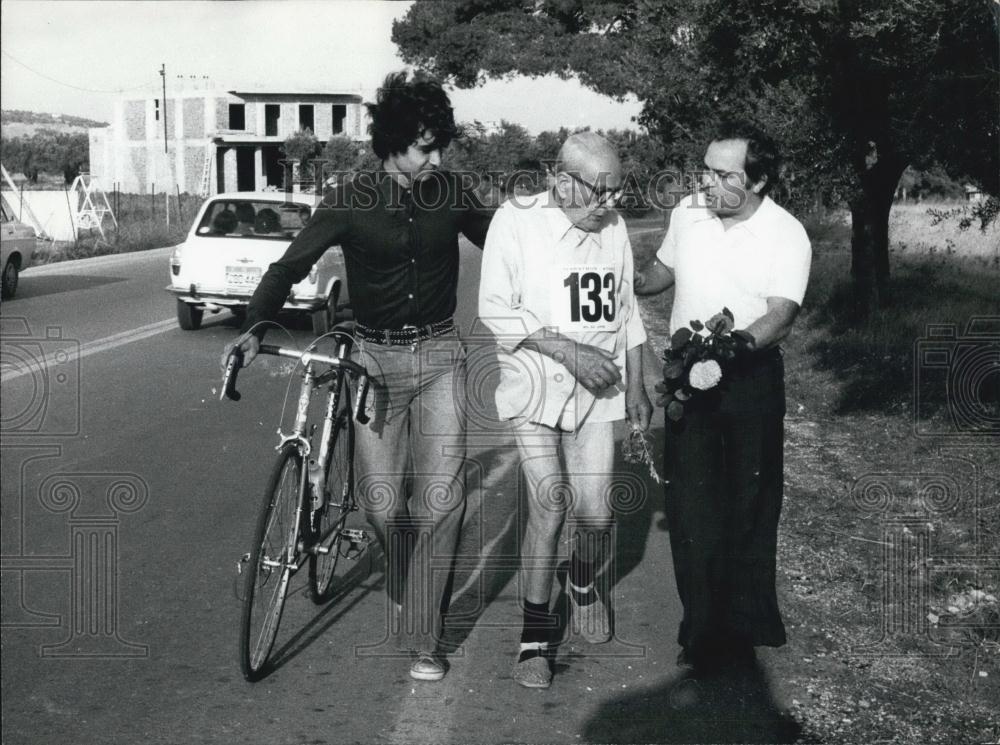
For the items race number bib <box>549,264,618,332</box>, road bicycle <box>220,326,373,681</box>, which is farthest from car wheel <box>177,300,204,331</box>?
race number bib <box>549,264,618,332</box>

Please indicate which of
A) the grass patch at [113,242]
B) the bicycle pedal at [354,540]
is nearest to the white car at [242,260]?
the bicycle pedal at [354,540]

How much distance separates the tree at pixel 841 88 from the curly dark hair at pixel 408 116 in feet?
3.38

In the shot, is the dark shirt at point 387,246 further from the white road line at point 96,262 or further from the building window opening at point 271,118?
the building window opening at point 271,118

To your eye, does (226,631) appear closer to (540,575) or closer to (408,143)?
(540,575)

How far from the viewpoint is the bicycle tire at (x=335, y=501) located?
16.9 feet

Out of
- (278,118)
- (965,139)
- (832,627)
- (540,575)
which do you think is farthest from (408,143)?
(278,118)

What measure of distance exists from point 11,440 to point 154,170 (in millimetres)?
87524

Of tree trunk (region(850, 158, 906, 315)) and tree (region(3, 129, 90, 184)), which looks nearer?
tree trunk (region(850, 158, 906, 315))

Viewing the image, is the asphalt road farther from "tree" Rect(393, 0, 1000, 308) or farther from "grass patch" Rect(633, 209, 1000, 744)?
"tree" Rect(393, 0, 1000, 308)

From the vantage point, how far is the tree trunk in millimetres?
13859

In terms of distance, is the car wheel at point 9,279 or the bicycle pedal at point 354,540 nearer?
the bicycle pedal at point 354,540

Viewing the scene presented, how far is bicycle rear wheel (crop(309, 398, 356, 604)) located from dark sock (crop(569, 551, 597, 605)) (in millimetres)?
966

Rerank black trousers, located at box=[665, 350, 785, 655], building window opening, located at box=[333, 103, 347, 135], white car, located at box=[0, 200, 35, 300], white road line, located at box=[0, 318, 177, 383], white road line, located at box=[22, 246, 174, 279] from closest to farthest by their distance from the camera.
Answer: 1. black trousers, located at box=[665, 350, 785, 655]
2. white road line, located at box=[0, 318, 177, 383]
3. white car, located at box=[0, 200, 35, 300]
4. white road line, located at box=[22, 246, 174, 279]
5. building window opening, located at box=[333, 103, 347, 135]

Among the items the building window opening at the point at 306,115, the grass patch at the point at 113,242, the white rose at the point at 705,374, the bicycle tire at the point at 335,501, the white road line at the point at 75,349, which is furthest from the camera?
the building window opening at the point at 306,115
